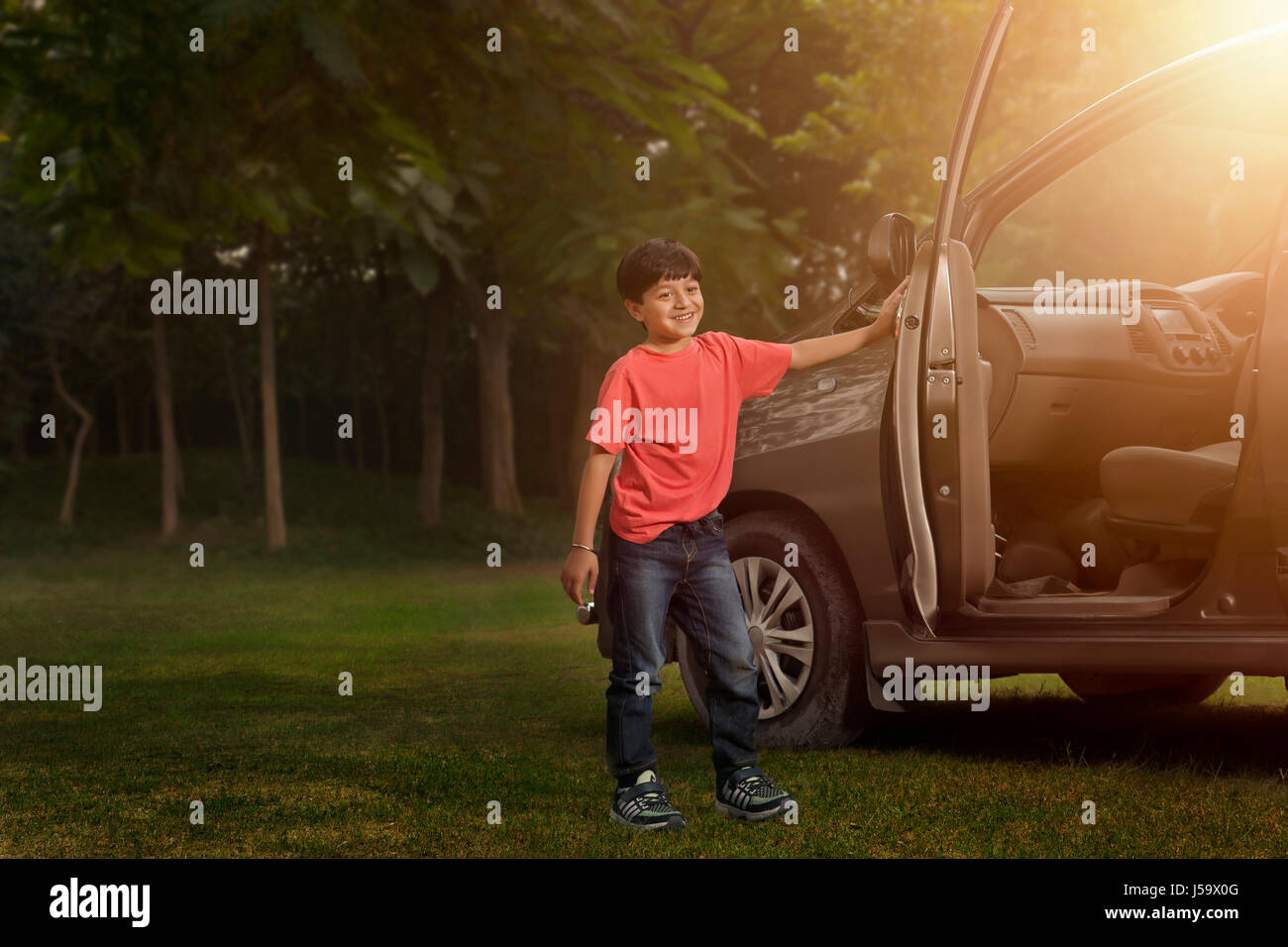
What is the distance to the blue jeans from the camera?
4.96 metres

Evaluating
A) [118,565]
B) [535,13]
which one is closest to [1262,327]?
[535,13]

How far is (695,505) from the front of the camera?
4.97m

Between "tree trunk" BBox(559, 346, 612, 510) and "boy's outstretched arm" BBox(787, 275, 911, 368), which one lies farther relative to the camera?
"tree trunk" BBox(559, 346, 612, 510)

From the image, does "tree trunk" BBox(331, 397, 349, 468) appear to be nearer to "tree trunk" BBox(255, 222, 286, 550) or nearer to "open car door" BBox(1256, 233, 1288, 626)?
"tree trunk" BBox(255, 222, 286, 550)

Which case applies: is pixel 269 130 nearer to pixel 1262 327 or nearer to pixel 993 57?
pixel 993 57

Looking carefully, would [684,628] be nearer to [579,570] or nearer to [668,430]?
[579,570]

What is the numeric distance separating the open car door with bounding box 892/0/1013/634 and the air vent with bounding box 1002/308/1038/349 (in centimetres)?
107

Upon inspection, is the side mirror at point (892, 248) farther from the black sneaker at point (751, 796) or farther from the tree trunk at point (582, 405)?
the tree trunk at point (582, 405)

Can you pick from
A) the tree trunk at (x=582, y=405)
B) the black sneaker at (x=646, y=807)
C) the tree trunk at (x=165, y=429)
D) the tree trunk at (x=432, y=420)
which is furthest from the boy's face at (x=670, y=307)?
the tree trunk at (x=432, y=420)

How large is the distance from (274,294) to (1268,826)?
94.2 ft

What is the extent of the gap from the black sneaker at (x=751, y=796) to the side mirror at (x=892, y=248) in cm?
156

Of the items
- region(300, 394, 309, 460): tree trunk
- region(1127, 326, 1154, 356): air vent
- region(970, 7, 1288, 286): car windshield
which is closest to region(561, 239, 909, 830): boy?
region(1127, 326, 1154, 356): air vent

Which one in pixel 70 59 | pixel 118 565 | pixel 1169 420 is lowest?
pixel 118 565

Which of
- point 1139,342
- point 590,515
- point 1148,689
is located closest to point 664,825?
point 590,515
